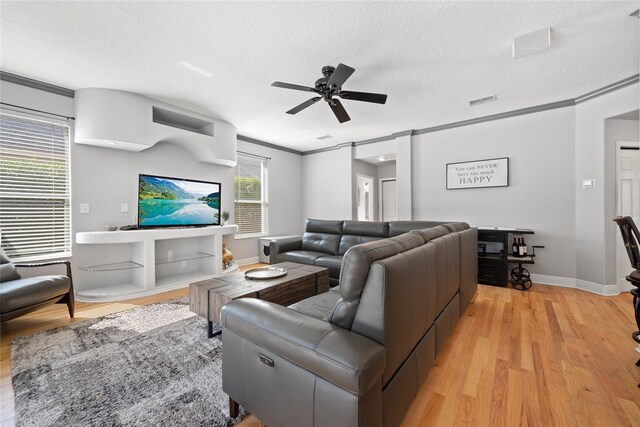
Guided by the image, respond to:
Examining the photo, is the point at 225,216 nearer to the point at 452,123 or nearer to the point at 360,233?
the point at 360,233

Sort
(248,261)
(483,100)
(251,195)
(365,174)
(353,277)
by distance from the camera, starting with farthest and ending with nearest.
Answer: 1. (365,174)
2. (251,195)
3. (248,261)
4. (483,100)
5. (353,277)

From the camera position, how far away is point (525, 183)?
13.2 ft

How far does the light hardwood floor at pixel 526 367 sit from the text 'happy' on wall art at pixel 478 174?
1.95 metres

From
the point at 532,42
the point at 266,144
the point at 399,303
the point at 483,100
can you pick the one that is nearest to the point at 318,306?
the point at 399,303

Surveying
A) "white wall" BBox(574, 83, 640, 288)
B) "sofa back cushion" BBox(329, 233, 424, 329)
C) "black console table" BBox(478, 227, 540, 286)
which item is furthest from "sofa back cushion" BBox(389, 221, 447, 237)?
"sofa back cushion" BBox(329, 233, 424, 329)

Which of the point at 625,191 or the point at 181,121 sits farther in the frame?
the point at 181,121

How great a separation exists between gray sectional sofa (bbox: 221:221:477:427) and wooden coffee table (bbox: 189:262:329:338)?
761 millimetres

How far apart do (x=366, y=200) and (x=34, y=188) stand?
633cm

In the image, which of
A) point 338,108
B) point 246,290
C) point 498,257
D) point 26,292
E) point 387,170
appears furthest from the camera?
point 387,170

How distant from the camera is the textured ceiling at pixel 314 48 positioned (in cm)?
201

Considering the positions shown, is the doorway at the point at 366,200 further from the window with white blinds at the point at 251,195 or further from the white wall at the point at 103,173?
the white wall at the point at 103,173

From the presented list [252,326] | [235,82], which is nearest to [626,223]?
[252,326]

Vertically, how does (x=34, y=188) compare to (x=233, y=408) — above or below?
above

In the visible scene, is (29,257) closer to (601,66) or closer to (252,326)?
(252,326)
